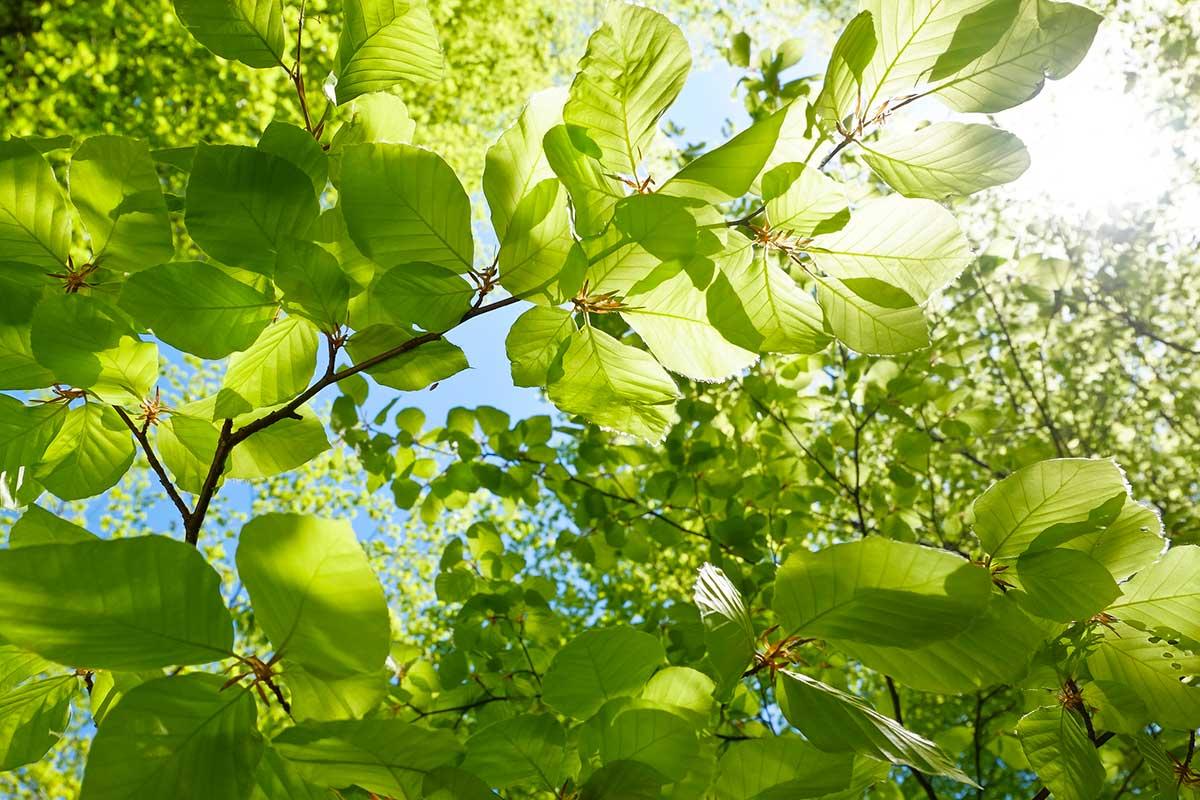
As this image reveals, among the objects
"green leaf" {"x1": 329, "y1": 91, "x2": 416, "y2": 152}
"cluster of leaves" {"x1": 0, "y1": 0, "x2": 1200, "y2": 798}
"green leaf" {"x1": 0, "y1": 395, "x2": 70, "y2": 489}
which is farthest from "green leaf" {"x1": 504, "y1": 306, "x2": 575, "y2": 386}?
"green leaf" {"x1": 0, "y1": 395, "x2": 70, "y2": 489}

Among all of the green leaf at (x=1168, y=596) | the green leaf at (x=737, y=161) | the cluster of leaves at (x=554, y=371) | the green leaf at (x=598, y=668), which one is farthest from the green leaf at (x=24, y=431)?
the green leaf at (x=1168, y=596)

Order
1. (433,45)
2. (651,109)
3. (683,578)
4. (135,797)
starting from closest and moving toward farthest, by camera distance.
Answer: (135,797)
(651,109)
(433,45)
(683,578)

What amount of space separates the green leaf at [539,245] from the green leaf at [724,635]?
0.75ft

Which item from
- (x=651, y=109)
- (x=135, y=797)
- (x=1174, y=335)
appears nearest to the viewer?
(x=135, y=797)

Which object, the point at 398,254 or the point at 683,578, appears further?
the point at 683,578

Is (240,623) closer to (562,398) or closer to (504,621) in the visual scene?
(504,621)

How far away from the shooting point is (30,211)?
23.9 inches

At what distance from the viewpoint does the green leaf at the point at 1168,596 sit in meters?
0.58

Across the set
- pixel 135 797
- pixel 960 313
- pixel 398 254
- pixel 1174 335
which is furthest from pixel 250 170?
pixel 1174 335

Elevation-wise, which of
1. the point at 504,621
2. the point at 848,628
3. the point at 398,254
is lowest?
the point at 848,628

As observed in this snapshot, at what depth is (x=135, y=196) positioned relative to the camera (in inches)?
22.9

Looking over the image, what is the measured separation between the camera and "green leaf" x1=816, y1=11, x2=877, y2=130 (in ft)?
1.58

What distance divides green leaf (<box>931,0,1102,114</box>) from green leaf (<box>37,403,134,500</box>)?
79 cm

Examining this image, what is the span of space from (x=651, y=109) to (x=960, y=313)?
4.22 metres
